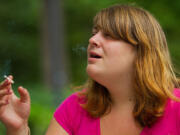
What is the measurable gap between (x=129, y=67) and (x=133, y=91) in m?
0.16

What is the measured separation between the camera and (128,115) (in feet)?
7.54

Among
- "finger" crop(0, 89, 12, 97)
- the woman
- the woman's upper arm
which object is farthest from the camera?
the woman's upper arm

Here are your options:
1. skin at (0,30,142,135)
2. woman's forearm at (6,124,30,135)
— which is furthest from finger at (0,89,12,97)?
woman's forearm at (6,124,30,135)

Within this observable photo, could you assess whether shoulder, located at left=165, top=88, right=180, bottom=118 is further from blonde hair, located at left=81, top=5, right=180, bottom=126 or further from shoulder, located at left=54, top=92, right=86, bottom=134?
shoulder, located at left=54, top=92, right=86, bottom=134

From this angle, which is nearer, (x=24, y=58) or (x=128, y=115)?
(x=128, y=115)

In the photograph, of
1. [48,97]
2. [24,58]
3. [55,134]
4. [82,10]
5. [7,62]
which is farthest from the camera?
[82,10]

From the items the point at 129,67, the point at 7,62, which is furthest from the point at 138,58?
the point at 7,62

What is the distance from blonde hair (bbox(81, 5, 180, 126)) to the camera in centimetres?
224

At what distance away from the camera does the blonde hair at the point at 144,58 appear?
2.24 metres

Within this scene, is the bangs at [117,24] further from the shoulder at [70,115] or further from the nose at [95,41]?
the shoulder at [70,115]

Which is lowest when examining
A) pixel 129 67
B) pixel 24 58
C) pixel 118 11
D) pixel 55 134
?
pixel 24 58

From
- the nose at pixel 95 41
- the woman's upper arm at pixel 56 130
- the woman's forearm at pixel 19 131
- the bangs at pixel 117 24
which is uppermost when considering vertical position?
the bangs at pixel 117 24

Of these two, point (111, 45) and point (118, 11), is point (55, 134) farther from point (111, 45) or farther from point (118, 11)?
point (118, 11)

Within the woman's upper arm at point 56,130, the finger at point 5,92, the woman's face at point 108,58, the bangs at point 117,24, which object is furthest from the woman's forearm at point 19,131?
the bangs at point 117,24
